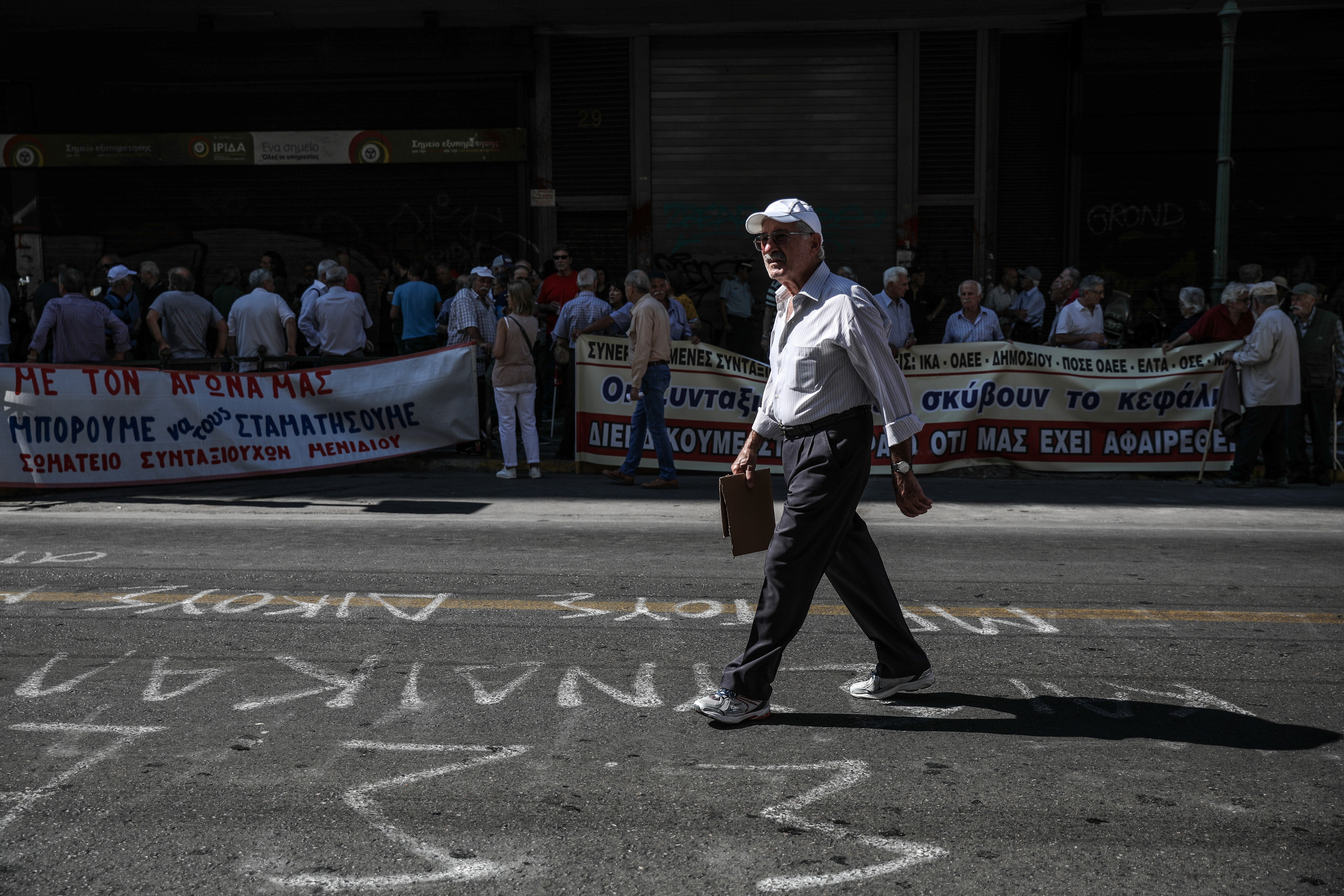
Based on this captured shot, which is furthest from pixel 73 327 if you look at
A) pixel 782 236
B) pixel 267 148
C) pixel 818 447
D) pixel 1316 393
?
pixel 1316 393

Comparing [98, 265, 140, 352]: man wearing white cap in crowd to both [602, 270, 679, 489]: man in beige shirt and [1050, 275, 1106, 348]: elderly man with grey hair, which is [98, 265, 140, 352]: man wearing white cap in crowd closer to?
[602, 270, 679, 489]: man in beige shirt

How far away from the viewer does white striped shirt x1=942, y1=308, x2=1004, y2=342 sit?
12633 millimetres

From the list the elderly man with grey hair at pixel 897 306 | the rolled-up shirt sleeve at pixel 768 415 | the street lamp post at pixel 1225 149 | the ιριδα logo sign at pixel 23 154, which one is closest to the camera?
the rolled-up shirt sleeve at pixel 768 415

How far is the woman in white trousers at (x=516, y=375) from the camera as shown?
1141cm

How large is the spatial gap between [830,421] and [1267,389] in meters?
8.30

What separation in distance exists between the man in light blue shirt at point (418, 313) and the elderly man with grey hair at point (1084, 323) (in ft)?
22.3

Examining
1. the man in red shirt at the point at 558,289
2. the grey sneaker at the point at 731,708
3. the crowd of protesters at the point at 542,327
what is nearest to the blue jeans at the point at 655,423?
the crowd of protesters at the point at 542,327

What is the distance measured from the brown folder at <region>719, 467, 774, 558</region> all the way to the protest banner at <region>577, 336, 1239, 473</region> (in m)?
7.21

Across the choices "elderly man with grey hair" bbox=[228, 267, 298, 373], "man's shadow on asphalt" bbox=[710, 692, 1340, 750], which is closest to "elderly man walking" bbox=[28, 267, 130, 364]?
"elderly man with grey hair" bbox=[228, 267, 298, 373]

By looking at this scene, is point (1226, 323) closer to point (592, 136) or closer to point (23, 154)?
point (592, 136)

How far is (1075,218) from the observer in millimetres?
18469

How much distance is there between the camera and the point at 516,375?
11484 millimetres

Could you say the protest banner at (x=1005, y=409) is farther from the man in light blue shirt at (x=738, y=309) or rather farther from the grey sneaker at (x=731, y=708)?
the grey sneaker at (x=731, y=708)

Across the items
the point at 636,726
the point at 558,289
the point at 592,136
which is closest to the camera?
the point at 636,726
